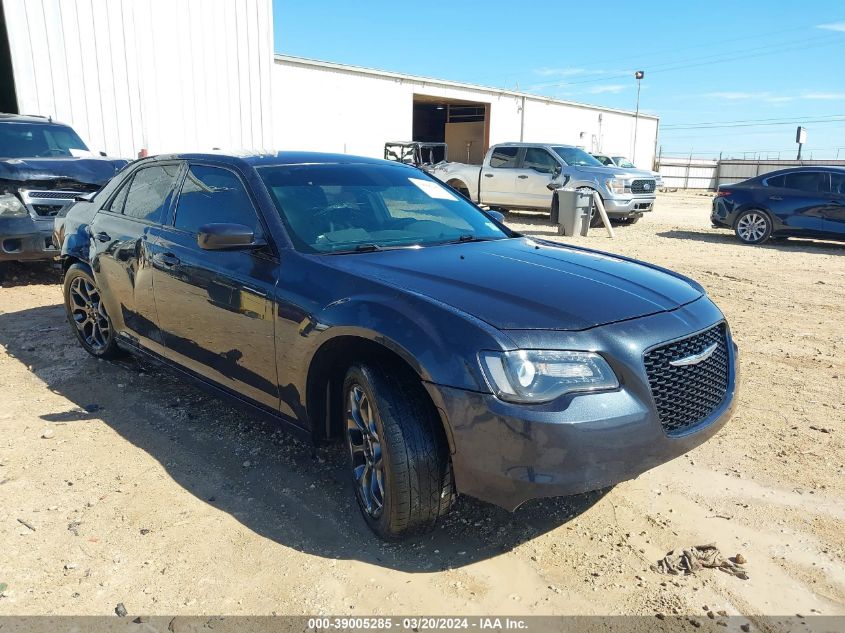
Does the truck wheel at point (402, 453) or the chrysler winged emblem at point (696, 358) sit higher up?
the chrysler winged emblem at point (696, 358)

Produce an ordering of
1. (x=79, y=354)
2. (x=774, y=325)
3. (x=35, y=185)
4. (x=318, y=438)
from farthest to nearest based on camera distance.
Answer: (x=35, y=185) < (x=774, y=325) < (x=79, y=354) < (x=318, y=438)

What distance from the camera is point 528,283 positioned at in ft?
9.45

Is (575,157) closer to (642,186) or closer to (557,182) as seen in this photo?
(557,182)

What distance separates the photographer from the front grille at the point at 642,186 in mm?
15164

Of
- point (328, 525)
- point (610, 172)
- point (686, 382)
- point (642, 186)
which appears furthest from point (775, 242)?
point (328, 525)

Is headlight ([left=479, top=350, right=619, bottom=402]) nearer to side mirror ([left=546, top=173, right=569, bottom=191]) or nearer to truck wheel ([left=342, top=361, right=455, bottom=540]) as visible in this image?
truck wheel ([left=342, top=361, right=455, bottom=540])

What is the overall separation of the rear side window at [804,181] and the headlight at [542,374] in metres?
11.9

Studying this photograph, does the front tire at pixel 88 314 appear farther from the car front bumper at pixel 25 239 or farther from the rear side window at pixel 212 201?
the car front bumper at pixel 25 239

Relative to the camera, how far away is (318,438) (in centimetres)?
313

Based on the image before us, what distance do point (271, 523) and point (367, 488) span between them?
514mm

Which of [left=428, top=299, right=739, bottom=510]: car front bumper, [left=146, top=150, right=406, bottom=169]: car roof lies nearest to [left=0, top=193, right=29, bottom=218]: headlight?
[left=146, top=150, right=406, bottom=169]: car roof

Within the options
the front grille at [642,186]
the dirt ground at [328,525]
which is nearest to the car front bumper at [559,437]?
the dirt ground at [328,525]

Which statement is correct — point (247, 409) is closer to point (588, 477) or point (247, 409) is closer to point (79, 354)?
point (588, 477)

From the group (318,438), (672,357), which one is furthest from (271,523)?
(672,357)
